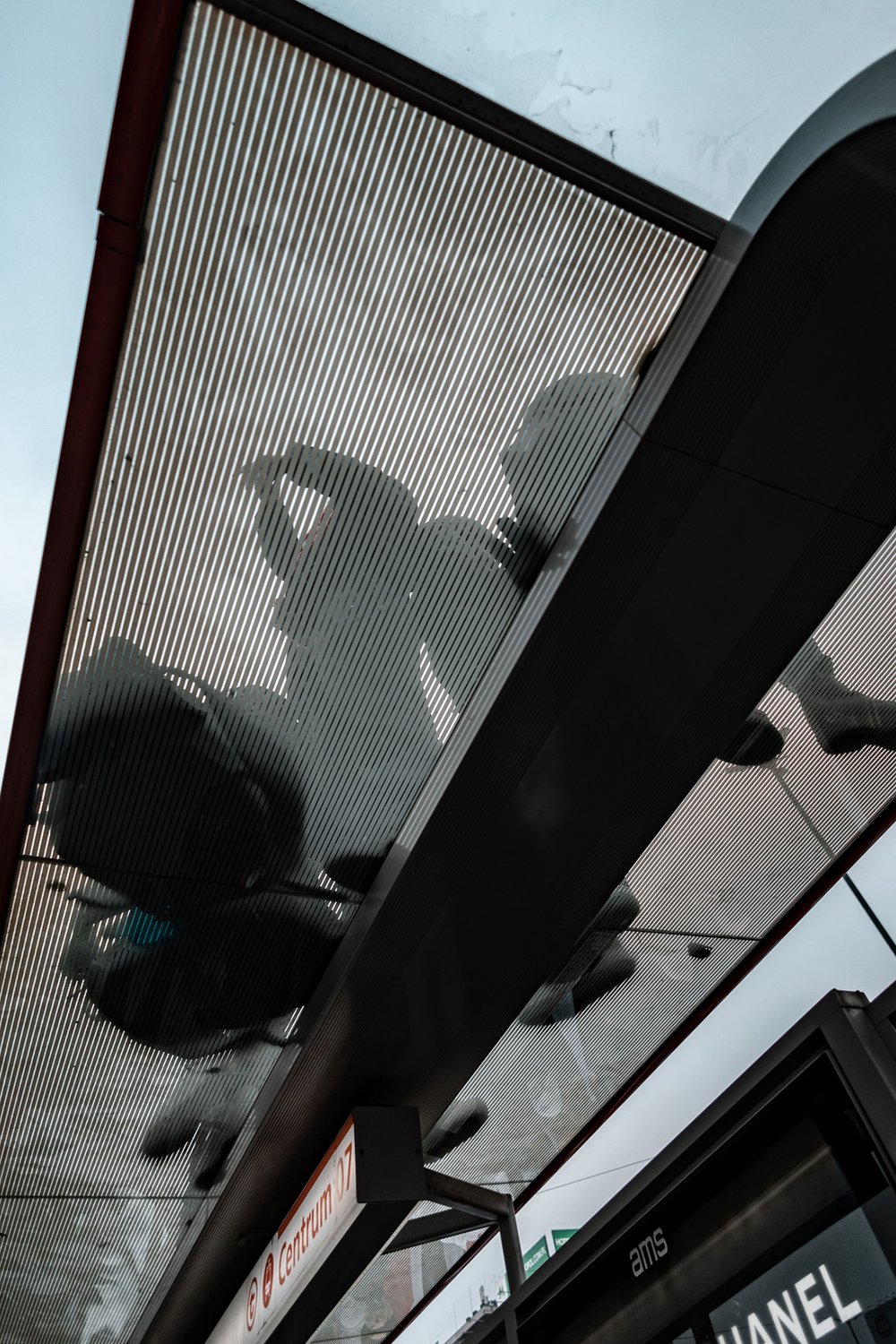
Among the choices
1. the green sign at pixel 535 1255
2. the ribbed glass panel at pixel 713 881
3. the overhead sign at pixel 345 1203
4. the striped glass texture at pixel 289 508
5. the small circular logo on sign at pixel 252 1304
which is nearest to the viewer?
the striped glass texture at pixel 289 508

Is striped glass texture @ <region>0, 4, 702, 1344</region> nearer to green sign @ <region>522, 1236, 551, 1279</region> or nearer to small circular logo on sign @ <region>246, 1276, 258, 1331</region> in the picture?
green sign @ <region>522, 1236, 551, 1279</region>

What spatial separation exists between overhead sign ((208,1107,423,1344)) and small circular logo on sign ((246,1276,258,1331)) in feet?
0.08

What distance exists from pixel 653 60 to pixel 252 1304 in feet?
18.4

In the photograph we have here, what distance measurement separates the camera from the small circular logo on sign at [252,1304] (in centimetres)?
452

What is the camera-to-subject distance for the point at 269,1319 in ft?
13.7

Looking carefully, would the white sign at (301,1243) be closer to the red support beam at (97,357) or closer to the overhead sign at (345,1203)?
the overhead sign at (345,1203)

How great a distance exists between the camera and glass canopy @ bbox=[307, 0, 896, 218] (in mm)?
1749

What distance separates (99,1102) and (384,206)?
155 inches

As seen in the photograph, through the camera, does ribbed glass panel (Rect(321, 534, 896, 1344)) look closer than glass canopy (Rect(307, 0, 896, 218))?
No

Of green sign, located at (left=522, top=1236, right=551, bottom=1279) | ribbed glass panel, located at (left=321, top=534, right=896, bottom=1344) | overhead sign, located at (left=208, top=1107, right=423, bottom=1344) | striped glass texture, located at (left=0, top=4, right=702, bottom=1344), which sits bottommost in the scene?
green sign, located at (left=522, top=1236, right=551, bottom=1279)

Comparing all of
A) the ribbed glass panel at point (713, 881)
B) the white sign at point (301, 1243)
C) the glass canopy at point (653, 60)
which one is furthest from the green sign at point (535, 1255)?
the glass canopy at point (653, 60)

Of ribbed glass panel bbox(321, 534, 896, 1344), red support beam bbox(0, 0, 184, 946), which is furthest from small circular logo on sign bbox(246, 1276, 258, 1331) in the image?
red support beam bbox(0, 0, 184, 946)

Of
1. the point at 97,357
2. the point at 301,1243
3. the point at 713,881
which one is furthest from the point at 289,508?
the point at 301,1243

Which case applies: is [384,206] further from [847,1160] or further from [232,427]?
[847,1160]
